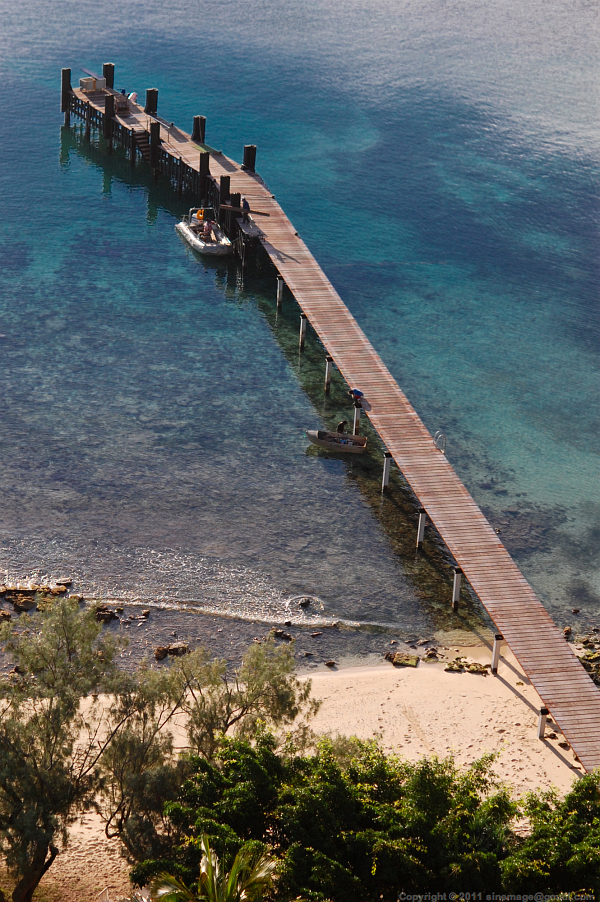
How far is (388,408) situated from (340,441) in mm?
2944

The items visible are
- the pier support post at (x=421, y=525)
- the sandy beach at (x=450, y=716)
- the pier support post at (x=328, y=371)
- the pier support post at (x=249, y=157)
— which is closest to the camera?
the sandy beach at (x=450, y=716)

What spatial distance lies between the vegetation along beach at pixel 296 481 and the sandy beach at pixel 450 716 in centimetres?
14

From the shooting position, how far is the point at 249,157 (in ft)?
249

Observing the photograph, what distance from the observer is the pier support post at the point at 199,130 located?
8038cm

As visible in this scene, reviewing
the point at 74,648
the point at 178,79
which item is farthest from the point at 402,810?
the point at 178,79

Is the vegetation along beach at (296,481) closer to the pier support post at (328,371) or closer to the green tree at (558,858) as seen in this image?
the green tree at (558,858)

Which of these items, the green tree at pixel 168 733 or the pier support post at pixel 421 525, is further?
the pier support post at pixel 421 525

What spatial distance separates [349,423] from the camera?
175 ft

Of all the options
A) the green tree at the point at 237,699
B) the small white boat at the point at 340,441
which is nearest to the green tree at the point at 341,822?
the green tree at the point at 237,699

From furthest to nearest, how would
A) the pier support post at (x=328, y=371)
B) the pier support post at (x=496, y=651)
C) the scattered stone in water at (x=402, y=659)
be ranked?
the pier support post at (x=328, y=371)
the scattered stone in water at (x=402, y=659)
the pier support post at (x=496, y=651)

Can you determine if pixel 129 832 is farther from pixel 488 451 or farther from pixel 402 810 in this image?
pixel 488 451

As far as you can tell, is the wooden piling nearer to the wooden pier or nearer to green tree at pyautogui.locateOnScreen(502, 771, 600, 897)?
the wooden pier

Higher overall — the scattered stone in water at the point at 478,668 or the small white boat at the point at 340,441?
the small white boat at the point at 340,441

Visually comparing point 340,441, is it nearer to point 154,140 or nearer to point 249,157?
point 249,157
